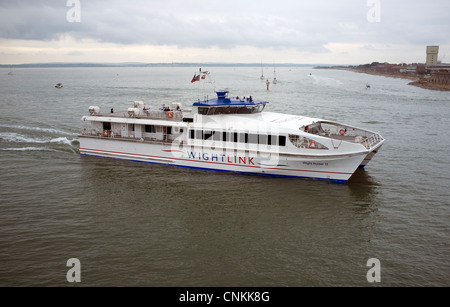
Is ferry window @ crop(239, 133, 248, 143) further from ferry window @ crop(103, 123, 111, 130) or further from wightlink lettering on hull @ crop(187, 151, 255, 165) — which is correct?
ferry window @ crop(103, 123, 111, 130)

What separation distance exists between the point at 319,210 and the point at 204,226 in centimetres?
585

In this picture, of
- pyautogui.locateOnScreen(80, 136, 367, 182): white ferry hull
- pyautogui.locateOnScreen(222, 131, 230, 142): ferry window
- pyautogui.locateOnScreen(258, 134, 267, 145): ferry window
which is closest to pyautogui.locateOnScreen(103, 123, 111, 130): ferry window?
pyautogui.locateOnScreen(80, 136, 367, 182): white ferry hull

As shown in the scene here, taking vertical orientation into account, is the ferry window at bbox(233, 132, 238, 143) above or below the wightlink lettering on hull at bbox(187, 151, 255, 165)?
above

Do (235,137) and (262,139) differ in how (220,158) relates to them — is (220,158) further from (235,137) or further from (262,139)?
(262,139)

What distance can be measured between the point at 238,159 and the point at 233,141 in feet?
3.75

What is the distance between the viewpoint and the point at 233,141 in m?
21.5

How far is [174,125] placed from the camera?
75.8 ft

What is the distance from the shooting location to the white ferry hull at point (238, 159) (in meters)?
20.2

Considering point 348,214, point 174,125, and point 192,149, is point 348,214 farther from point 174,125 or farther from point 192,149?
point 174,125

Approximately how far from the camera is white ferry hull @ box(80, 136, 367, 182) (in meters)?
20.2

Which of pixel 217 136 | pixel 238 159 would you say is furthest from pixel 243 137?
pixel 217 136

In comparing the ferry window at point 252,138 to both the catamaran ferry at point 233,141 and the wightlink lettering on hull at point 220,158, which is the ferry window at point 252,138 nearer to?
the catamaran ferry at point 233,141
